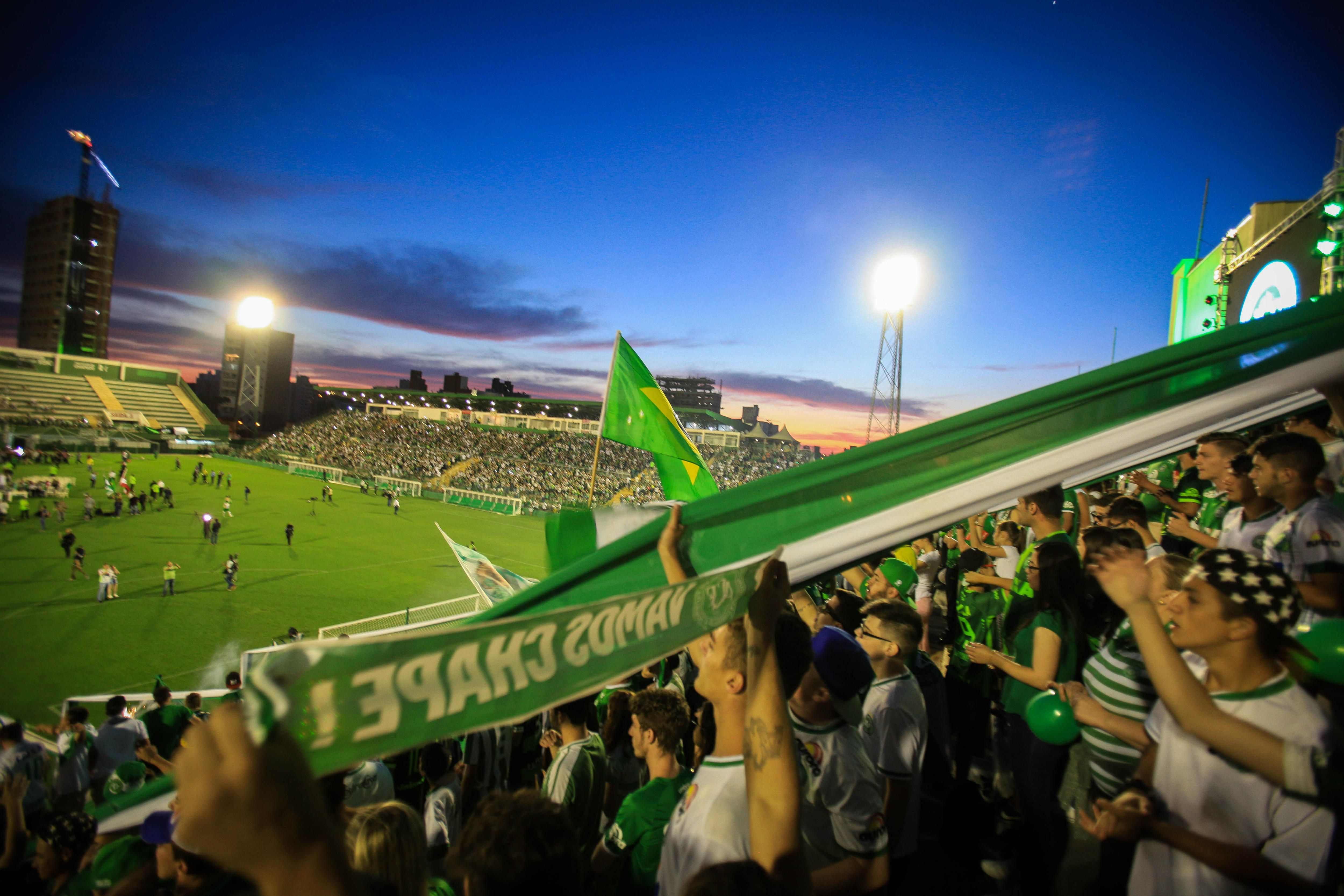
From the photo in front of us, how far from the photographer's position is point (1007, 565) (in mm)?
5906

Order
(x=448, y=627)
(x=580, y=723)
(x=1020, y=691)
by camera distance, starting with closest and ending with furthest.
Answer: (x=448, y=627) → (x=580, y=723) → (x=1020, y=691)

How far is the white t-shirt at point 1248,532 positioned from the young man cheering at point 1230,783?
5.14 ft

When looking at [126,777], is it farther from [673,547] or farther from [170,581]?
[170,581]

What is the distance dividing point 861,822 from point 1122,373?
188 centimetres

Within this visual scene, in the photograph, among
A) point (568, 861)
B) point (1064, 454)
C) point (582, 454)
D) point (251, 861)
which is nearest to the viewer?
point (251, 861)

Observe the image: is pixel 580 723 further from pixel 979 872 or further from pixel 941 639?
pixel 941 639

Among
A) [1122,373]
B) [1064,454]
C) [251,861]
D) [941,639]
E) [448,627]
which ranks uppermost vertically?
[1122,373]

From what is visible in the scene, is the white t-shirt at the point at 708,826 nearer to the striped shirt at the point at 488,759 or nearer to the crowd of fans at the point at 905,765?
the crowd of fans at the point at 905,765

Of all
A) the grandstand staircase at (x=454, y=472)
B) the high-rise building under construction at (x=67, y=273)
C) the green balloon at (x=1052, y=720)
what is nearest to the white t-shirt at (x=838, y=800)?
the green balloon at (x=1052, y=720)

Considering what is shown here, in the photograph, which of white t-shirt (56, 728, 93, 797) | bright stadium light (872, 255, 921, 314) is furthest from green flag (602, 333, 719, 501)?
bright stadium light (872, 255, 921, 314)

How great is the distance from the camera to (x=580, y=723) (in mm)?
3445

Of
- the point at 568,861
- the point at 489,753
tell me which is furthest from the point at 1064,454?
the point at 489,753

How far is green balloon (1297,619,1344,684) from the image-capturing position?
204 cm

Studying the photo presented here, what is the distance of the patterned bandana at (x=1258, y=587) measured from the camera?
1.81 m
